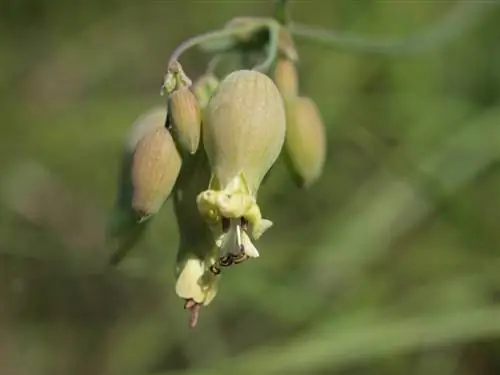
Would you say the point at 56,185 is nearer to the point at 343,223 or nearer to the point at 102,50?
the point at 102,50

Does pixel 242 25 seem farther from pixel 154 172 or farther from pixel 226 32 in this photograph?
pixel 154 172

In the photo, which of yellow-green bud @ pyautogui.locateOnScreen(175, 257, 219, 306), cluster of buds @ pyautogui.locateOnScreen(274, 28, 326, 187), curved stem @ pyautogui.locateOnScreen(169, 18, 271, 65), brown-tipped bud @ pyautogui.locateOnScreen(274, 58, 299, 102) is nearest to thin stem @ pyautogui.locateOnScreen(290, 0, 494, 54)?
curved stem @ pyautogui.locateOnScreen(169, 18, 271, 65)

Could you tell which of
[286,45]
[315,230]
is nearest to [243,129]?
[286,45]

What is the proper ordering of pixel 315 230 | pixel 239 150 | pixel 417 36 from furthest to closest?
pixel 315 230 < pixel 417 36 < pixel 239 150

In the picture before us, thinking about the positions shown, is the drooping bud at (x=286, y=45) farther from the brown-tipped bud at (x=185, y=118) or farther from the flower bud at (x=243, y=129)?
the brown-tipped bud at (x=185, y=118)

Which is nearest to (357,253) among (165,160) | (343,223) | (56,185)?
(343,223)

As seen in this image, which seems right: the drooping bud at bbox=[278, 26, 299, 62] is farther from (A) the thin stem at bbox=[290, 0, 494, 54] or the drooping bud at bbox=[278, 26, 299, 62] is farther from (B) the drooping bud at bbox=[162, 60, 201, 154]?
(B) the drooping bud at bbox=[162, 60, 201, 154]
